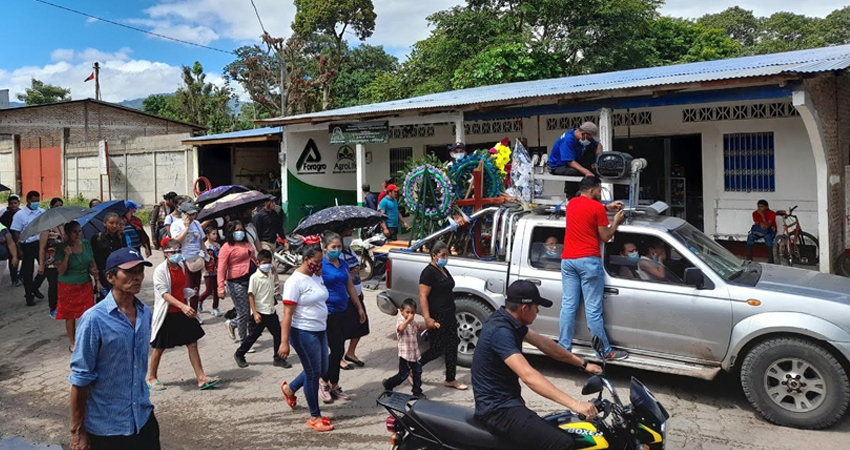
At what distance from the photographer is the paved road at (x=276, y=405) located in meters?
5.22

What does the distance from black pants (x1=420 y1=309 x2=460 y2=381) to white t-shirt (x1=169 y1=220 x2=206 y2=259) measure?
14.2 ft

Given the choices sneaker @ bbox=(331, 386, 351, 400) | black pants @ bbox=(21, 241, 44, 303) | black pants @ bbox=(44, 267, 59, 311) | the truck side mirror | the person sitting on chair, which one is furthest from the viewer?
the person sitting on chair

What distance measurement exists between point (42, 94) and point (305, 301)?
56642 mm

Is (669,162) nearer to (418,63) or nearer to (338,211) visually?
(338,211)

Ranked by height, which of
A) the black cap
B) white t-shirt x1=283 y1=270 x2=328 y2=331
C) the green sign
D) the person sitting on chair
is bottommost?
white t-shirt x1=283 y1=270 x2=328 y2=331

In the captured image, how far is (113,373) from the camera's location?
3359mm

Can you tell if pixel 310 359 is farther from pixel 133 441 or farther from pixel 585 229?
pixel 585 229

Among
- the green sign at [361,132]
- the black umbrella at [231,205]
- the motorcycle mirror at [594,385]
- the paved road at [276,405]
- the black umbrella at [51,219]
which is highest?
the green sign at [361,132]

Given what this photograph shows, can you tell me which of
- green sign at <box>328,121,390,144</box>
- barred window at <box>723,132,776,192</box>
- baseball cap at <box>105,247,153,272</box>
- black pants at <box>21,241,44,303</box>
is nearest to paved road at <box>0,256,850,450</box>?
baseball cap at <box>105,247,153,272</box>

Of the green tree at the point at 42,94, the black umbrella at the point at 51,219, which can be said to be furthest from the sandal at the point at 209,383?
the green tree at the point at 42,94

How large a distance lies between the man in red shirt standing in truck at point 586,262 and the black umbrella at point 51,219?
5.64 metres

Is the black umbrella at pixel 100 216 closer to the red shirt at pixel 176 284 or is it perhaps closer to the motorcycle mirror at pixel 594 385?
the red shirt at pixel 176 284

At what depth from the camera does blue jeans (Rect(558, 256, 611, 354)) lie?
5984mm

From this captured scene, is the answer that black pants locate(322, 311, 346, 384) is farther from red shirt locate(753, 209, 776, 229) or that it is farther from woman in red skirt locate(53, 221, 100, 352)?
red shirt locate(753, 209, 776, 229)
